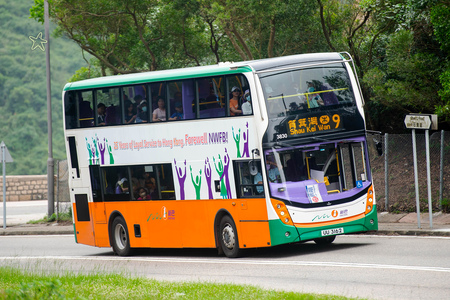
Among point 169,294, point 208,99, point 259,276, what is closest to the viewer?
point 169,294

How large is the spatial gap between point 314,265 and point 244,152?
2828 mm

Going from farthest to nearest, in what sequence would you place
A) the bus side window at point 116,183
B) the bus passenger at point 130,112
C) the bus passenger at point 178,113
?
the bus side window at point 116,183, the bus passenger at point 130,112, the bus passenger at point 178,113

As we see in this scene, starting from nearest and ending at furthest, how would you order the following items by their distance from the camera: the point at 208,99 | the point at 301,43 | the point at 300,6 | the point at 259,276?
1. the point at 259,276
2. the point at 208,99
3. the point at 300,6
4. the point at 301,43

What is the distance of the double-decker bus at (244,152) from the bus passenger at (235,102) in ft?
0.08

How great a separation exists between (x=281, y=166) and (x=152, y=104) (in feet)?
11.6

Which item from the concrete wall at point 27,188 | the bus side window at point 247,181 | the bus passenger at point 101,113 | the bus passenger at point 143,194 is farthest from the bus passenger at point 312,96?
the concrete wall at point 27,188

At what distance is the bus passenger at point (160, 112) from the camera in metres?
15.2

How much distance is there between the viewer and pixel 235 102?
13961mm

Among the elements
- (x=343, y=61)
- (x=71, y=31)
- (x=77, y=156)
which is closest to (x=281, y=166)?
(x=343, y=61)

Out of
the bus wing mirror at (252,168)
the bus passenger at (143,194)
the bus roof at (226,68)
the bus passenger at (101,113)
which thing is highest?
the bus roof at (226,68)

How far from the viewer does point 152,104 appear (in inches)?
607

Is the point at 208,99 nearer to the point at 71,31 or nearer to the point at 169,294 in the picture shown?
the point at 169,294

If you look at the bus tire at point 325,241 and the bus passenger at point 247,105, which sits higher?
the bus passenger at point 247,105

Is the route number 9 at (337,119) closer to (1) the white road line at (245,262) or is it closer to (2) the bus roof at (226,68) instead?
(2) the bus roof at (226,68)
